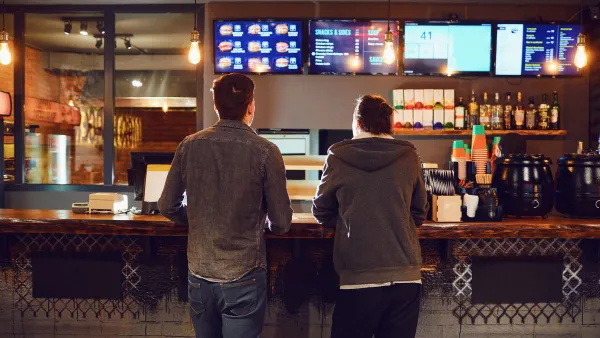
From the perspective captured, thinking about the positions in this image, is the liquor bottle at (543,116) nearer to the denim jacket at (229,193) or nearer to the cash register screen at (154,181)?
the cash register screen at (154,181)

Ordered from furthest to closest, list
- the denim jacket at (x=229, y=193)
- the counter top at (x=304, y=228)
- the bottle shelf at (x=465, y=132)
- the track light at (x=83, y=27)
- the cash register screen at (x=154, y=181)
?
the track light at (x=83, y=27)
the bottle shelf at (x=465, y=132)
the cash register screen at (x=154, y=181)
the counter top at (x=304, y=228)
the denim jacket at (x=229, y=193)

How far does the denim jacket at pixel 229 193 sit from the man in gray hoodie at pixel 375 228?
0.24m

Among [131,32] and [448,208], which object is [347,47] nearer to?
[448,208]

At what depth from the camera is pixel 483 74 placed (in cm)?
481

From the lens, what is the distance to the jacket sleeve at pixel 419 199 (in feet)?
6.66

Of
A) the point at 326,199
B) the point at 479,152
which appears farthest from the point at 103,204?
the point at 479,152

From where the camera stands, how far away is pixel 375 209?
1.91 meters

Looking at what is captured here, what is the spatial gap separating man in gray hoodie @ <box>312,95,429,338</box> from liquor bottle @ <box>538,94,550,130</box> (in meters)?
3.26

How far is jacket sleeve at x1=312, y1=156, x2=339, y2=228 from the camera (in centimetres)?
200

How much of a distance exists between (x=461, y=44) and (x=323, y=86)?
4.24 ft

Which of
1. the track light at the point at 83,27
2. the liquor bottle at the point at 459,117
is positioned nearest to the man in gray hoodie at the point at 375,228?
the liquor bottle at the point at 459,117

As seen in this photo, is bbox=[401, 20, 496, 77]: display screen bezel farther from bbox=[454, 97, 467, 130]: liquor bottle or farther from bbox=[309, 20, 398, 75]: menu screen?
bbox=[454, 97, 467, 130]: liquor bottle

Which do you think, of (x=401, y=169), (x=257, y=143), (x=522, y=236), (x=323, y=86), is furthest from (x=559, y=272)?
(x=323, y=86)

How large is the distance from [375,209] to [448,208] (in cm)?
84
